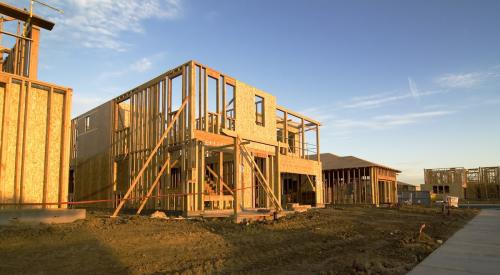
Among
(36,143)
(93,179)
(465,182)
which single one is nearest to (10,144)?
(36,143)

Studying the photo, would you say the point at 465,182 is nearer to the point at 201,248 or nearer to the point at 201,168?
the point at 201,168

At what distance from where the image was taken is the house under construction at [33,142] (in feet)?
40.0

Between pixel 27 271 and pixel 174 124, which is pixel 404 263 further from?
pixel 174 124

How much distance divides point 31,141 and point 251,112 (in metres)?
11.3

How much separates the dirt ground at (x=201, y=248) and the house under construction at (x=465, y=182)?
44885mm

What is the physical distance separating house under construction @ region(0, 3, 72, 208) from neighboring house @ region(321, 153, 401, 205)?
75.3 feet

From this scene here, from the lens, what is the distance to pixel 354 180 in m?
31.5

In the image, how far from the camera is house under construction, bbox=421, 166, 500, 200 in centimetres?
5078

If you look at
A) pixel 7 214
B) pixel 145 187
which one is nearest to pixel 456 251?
pixel 7 214

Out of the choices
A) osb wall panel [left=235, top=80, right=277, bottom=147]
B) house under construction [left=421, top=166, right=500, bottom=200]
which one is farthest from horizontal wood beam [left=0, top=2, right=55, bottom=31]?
house under construction [left=421, top=166, right=500, bottom=200]

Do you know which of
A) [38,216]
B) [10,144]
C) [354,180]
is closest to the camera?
[38,216]

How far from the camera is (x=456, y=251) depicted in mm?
8383

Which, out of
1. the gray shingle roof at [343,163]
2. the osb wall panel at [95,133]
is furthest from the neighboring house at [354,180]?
the osb wall panel at [95,133]

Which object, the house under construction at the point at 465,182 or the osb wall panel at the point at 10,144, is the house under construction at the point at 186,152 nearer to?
the osb wall panel at the point at 10,144
